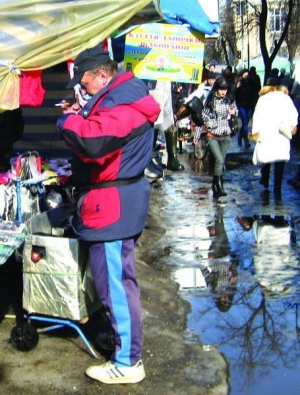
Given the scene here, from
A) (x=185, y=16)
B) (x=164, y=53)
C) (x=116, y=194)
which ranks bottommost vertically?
(x=116, y=194)

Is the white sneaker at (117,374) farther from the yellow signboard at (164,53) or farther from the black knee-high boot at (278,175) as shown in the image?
the black knee-high boot at (278,175)

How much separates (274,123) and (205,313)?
5.22m

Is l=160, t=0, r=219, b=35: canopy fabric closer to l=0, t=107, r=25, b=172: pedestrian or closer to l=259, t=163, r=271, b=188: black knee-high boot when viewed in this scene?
l=0, t=107, r=25, b=172: pedestrian

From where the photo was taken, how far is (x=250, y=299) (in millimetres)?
6266

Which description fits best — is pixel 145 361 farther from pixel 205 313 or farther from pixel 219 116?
pixel 219 116

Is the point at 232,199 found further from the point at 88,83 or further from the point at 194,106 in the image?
the point at 88,83

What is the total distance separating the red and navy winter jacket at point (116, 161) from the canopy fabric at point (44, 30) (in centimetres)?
106

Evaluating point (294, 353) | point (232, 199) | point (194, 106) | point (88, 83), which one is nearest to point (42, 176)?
point (88, 83)

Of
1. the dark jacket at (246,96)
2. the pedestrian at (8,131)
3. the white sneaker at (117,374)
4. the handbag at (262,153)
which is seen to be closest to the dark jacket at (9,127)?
the pedestrian at (8,131)

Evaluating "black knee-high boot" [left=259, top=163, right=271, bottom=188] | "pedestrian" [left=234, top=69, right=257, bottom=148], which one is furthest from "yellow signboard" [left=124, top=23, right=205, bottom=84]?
"pedestrian" [left=234, top=69, right=257, bottom=148]

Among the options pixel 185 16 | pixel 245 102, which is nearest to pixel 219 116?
pixel 185 16

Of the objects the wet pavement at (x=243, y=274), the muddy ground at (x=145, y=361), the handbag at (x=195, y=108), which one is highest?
the handbag at (x=195, y=108)

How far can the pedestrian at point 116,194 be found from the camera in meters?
4.28

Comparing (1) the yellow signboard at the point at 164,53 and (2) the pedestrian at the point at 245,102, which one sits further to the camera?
(2) the pedestrian at the point at 245,102
